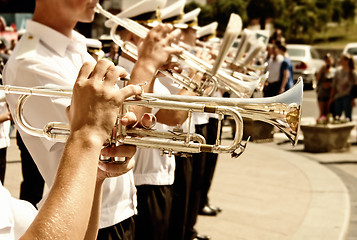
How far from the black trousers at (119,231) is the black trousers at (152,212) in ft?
1.90

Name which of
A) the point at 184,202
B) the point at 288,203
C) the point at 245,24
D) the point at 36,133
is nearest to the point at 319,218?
the point at 288,203

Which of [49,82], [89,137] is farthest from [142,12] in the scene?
[89,137]

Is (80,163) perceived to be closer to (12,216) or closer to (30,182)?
(12,216)

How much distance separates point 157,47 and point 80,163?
1.34 m

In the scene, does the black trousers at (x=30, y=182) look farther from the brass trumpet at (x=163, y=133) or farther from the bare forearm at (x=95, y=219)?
the bare forearm at (x=95, y=219)

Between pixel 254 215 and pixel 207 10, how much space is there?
28.9 meters

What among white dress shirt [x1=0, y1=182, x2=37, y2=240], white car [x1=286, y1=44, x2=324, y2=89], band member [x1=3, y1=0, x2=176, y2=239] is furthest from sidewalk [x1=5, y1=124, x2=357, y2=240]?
white car [x1=286, y1=44, x2=324, y2=89]

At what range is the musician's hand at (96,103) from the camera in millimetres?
1342

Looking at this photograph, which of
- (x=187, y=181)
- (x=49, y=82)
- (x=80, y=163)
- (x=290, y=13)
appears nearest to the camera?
(x=80, y=163)

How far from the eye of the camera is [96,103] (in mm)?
1341

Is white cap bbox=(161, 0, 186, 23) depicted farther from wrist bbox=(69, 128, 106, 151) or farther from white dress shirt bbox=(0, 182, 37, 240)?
wrist bbox=(69, 128, 106, 151)

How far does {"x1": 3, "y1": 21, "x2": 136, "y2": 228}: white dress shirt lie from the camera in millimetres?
2184

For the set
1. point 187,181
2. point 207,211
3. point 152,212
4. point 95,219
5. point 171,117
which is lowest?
point 207,211

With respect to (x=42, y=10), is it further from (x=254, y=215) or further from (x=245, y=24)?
(x=245, y=24)
